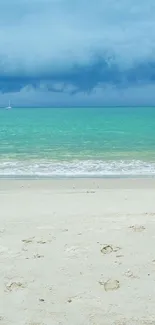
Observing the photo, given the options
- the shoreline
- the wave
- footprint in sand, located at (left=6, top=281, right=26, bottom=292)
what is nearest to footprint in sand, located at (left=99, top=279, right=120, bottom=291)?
footprint in sand, located at (left=6, top=281, right=26, bottom=292)

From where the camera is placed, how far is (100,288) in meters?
4.45

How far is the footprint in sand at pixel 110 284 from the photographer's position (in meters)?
4.44

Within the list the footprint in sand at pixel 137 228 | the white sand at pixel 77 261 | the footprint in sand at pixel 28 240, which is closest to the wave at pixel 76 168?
the white sand at pixel 77 261

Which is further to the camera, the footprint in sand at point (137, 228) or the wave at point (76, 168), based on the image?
the wave at point (76, 168)

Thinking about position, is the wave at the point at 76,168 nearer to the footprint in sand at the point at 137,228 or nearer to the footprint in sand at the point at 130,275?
the footprint in sand at the point at 137,228

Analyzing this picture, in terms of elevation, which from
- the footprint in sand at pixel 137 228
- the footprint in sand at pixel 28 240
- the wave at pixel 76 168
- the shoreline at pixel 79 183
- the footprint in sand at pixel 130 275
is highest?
the footprint in sand at pixel 130 275

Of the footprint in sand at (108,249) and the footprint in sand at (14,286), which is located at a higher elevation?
the footprint in sand at (108,249)

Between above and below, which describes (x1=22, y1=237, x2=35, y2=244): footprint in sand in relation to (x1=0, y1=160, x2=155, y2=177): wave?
above

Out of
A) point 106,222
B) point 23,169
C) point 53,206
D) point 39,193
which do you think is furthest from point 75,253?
point 23,169

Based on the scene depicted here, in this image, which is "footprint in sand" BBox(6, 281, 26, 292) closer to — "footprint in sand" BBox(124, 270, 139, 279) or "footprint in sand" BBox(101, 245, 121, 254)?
"footprint in sand" BBox(124, 270, 139, 279)

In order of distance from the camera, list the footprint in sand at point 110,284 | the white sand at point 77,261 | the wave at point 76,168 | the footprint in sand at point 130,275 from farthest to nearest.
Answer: the wave at point 76,168
the footprint in sand at point 130,275
the footprint in sand at point 110,284
the white sand at point 77,261

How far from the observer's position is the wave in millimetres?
13734

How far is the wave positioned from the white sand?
14.9 ft

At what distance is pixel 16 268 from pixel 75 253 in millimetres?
868
